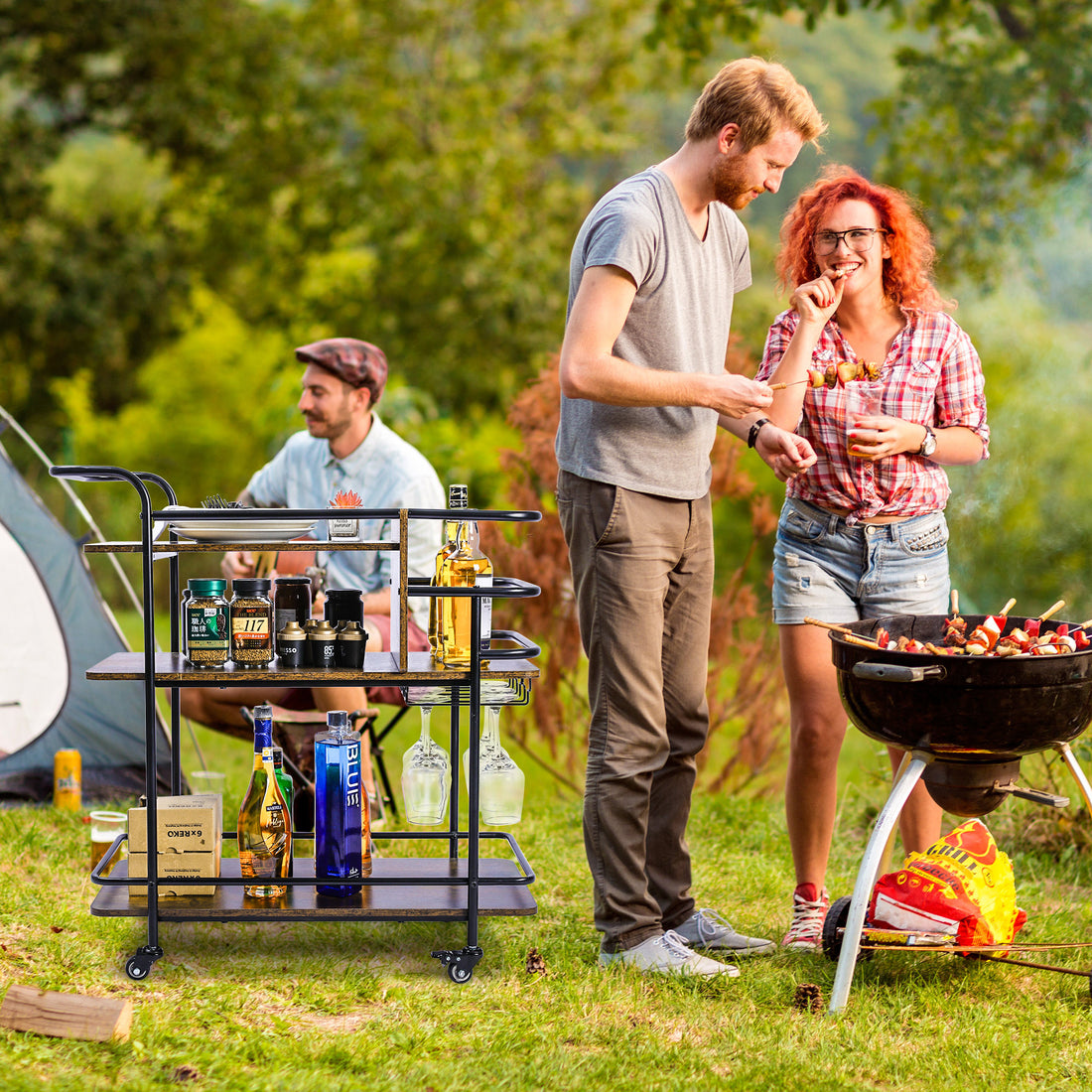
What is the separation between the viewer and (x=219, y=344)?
45.2ft

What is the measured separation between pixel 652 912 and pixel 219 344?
11895mm

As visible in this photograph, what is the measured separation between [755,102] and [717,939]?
1.86 meters

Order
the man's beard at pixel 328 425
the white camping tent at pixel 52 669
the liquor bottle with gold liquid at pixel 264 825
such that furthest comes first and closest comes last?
the white camping tent at pixel 52 669 < the man's beard at pixel 328 425 < the liquor bottle with gold liquid at pixel 264 825

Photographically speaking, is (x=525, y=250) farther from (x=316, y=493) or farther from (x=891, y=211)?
(x=891, y=211)

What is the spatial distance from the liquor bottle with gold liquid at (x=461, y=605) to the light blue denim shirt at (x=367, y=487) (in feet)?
3.33

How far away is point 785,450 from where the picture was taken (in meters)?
2.84

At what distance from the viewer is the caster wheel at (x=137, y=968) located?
2.76 meters

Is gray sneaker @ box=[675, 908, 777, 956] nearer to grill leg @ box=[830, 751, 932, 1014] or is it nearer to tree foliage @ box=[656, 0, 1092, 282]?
grill leg @ box=[830, 751, 932, 1014]

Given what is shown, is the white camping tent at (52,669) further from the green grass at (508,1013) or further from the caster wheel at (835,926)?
the caster wheel at (835,926)

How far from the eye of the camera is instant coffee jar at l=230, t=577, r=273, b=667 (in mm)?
2752

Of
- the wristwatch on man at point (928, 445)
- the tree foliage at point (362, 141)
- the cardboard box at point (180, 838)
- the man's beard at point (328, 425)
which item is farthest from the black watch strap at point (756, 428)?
the tree foliage at point (362, 141)

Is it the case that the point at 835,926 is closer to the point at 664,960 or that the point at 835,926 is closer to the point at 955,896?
the point at 955,896

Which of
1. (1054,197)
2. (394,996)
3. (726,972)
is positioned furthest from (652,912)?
(1054,197)

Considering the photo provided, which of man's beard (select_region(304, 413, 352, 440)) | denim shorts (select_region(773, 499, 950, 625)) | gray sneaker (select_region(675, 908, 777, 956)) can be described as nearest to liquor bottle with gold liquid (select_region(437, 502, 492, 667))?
denim shorts (select_region(773, 499, 950, 625))
